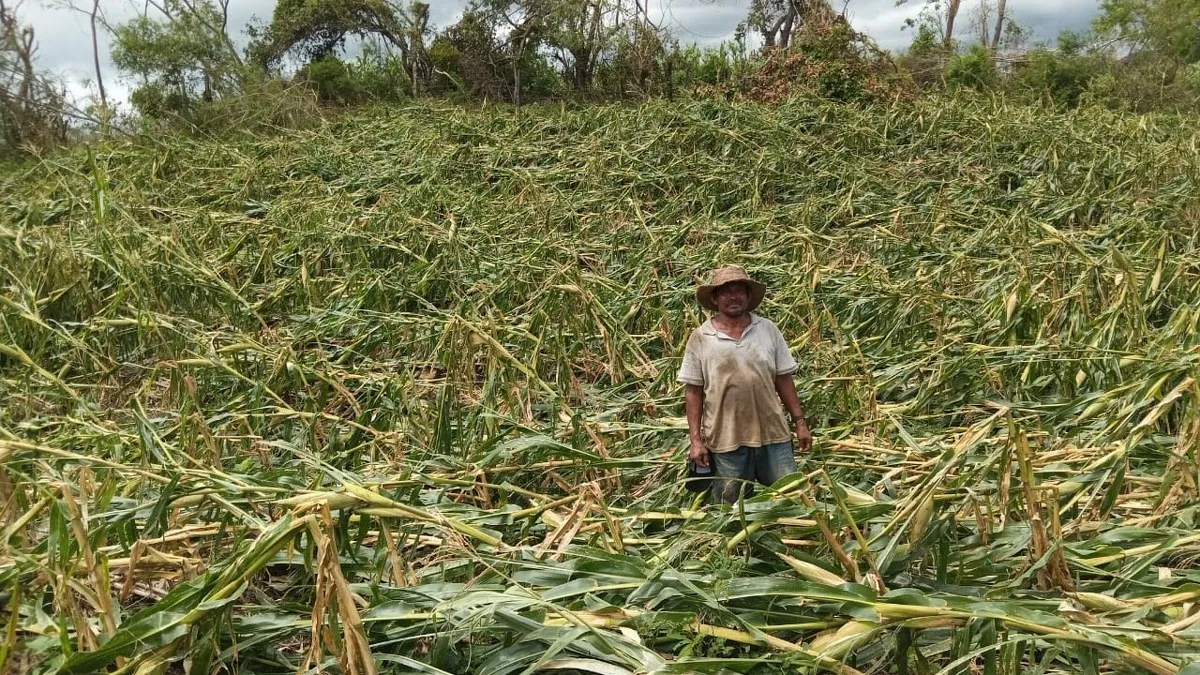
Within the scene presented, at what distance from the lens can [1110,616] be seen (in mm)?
1437

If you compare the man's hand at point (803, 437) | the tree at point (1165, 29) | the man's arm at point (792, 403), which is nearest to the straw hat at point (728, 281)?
the man's arm at point (792, 403)

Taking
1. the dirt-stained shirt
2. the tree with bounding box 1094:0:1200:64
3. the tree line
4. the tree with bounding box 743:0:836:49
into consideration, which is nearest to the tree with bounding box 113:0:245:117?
the tree line

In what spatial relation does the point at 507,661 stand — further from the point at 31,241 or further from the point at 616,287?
the point at 31,241

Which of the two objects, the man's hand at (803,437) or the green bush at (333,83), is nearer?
the man's hand at (803,437)

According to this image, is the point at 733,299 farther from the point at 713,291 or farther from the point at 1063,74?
the point at 1063,74

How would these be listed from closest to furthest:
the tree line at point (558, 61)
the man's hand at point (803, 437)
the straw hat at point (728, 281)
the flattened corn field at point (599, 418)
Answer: the flattened corn field at point (599, 418), the straw hat at point (728, 281), the man's hand at point (803, 437), the tree line at point (558, 61)

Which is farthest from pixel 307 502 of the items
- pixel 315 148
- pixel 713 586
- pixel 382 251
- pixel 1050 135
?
pixel 315 148

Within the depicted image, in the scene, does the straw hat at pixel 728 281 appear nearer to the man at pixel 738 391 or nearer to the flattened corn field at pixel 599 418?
the man at pixel 738 391

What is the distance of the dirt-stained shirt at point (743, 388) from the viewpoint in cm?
231

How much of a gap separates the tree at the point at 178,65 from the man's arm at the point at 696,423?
36.0 ft

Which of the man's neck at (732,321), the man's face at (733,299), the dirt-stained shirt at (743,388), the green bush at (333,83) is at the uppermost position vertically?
the green bush at (333,83)

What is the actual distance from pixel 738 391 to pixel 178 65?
43.7ft

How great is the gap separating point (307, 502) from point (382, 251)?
414 cm

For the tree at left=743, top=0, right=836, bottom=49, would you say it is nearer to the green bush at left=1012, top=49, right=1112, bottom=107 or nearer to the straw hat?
the green bush at left=1012, top=49, right=1112, bottom=107
